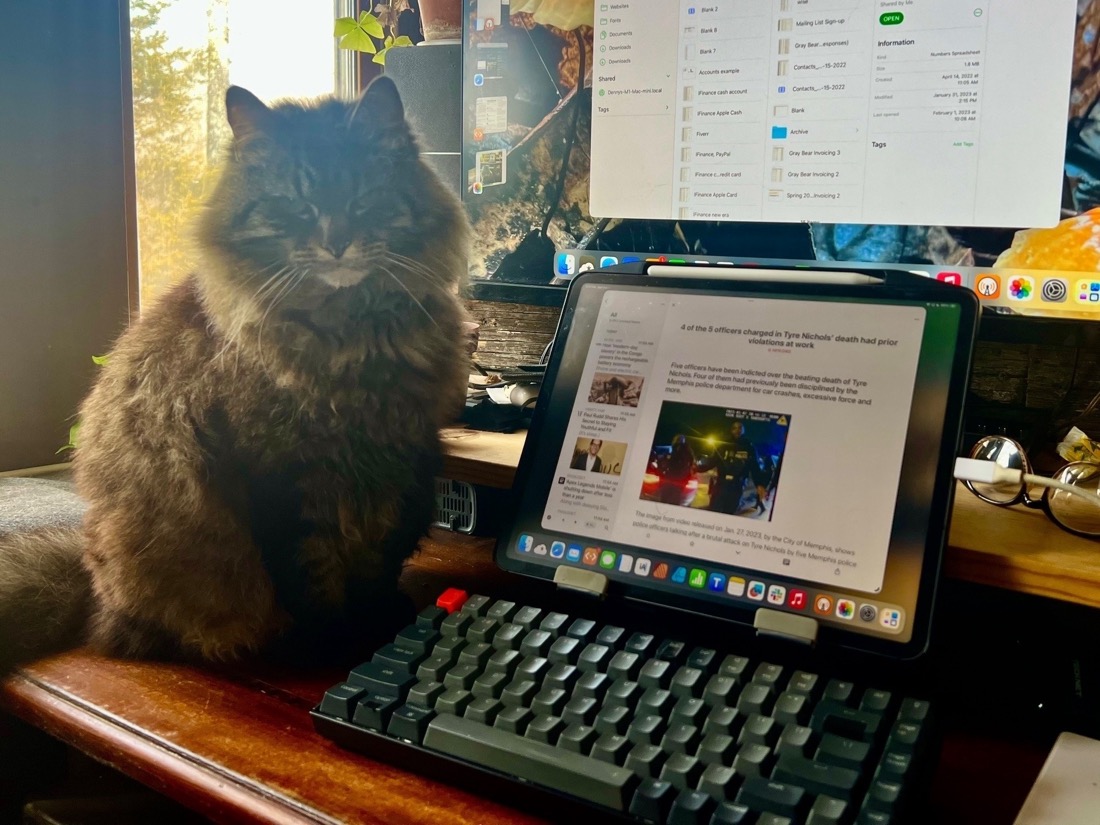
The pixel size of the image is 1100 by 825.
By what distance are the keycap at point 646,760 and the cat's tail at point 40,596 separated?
57 centimetres

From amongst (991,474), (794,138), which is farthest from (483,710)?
(794,138)

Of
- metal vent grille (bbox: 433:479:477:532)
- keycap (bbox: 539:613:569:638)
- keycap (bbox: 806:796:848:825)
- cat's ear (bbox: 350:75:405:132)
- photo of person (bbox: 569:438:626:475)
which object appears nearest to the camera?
keycap (bbox: 806:796:848:825)

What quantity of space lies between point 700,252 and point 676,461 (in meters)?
0.29

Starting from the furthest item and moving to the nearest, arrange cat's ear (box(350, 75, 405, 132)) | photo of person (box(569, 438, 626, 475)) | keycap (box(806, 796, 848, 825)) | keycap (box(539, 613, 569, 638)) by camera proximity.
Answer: cat's ear (box(350, 75, 405, 132))
photo of person (box(569, 438, 626, 475))
keycap (box(539, 613, 569, 638))
keycap (box(806, 796, 848, 825))

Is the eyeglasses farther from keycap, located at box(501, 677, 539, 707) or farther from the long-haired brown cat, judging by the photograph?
the long-haired brown cat

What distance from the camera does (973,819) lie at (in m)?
0.57

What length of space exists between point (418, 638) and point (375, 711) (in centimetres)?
9

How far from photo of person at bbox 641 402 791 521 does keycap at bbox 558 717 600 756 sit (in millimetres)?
233

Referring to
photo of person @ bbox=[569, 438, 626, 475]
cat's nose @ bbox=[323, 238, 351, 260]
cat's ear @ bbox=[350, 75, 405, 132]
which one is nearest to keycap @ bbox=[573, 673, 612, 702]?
photo of person @ bbox=[569, 438, 626, 475]

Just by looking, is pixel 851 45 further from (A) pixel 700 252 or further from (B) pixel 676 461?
(B) pixel 676 461

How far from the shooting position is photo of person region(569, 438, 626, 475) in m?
0.79

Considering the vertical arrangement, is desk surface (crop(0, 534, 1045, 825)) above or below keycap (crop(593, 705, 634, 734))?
below

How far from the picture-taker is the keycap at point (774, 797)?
491 millimetres

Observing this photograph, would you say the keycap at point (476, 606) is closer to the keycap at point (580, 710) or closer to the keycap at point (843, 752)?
the keycap at point (580, 710)
